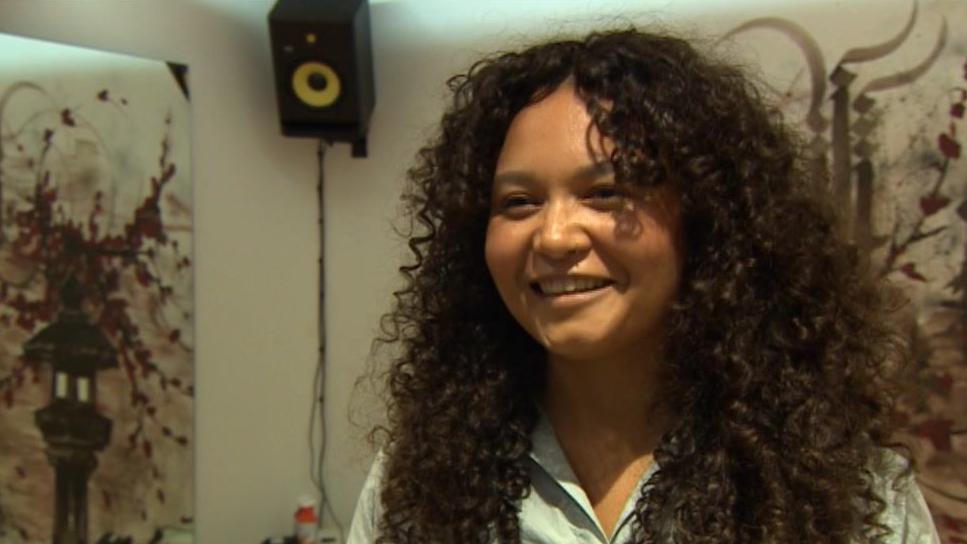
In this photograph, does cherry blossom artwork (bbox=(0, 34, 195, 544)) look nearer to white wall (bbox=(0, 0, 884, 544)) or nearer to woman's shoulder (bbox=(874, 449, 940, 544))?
white wall (bbox=(0, 0, 884, 544))

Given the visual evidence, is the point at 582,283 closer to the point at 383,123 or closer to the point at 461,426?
the point at 461,426

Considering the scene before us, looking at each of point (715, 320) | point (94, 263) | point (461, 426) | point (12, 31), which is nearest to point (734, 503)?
point (715, 320)

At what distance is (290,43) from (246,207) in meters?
0.42

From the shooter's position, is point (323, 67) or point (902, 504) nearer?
point (902, 504)

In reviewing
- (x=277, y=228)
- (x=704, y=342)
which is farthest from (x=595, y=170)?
(x=277, y=228)

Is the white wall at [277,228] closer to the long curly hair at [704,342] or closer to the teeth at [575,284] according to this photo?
the long curly hair at [704,342]

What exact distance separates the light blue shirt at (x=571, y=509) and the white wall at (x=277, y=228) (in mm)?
1225

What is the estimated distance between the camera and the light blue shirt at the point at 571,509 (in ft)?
3.10

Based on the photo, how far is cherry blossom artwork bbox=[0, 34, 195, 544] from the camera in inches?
66.1

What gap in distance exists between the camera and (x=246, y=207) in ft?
7.36

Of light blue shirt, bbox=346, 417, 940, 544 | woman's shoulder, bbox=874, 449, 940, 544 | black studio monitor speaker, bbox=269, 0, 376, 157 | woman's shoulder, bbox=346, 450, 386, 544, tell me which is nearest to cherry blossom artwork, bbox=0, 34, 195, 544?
black studio monitor speaker, bbox=269, 0, 376, 157

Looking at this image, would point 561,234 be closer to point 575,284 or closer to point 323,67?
point 575,284

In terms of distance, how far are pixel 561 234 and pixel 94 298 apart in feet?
4.18

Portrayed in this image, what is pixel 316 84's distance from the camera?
2.21m
